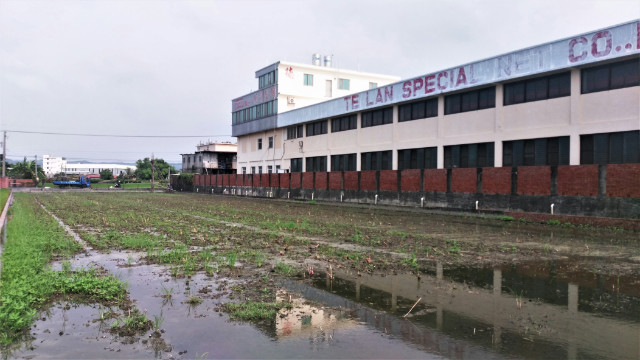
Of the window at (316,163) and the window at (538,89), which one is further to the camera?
the window at (316,163)

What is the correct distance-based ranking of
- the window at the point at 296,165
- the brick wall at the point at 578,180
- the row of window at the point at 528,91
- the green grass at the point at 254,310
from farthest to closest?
the window at the point at 296,165 < the row of window at the point at 528,91 < the brick wall at the point at 578,180 < the green grass at the point at 254,310

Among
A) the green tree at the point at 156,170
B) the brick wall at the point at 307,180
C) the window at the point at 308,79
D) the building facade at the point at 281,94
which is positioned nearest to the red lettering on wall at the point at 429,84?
the brick wall at the point at 307,180

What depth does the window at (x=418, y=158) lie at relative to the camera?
31297 millimetres

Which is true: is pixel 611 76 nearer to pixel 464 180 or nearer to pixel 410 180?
pixel 464 180

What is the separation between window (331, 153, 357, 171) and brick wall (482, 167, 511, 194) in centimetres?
1520

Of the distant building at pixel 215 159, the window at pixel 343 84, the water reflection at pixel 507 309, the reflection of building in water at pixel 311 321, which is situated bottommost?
the reflection of building in water at pixel 311 321

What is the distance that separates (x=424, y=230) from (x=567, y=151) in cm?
1127

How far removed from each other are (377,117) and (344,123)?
15.5ft

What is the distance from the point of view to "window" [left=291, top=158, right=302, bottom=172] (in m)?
47.8

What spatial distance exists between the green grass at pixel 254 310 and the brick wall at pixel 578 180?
18691 mm

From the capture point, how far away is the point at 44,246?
1141 centimetres

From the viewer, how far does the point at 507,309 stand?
6.47 meters

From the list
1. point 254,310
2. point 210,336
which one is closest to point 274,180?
point 254,310

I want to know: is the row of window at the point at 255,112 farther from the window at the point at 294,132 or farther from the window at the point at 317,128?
the window at the point at 317,128
